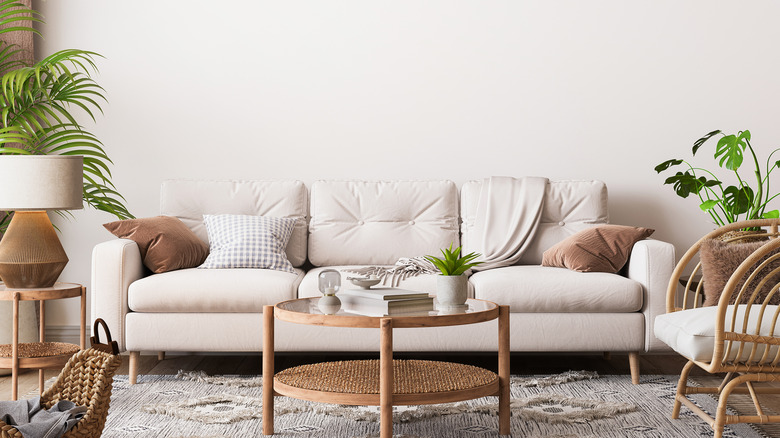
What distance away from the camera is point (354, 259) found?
402cm

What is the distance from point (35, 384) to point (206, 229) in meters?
1.07

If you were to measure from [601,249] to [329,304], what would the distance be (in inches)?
59.0

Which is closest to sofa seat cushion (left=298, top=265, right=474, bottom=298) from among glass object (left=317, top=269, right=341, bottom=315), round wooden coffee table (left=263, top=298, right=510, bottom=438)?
round wooden coffee table (left=263, top=298, right=510, bottom=438)

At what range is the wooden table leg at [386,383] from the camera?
2346 mm

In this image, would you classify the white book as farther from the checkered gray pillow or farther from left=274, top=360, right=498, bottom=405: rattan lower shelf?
the checkered gray pillow

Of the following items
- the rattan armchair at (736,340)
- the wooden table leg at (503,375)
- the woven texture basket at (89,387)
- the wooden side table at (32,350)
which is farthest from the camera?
the wooden side table at (32,350)

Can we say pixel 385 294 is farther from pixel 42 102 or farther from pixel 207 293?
pixel 42 102

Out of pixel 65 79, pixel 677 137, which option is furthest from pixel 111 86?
pixel 677 137

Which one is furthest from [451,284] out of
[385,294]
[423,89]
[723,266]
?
[423,89]

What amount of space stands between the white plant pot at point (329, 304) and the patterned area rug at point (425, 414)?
433 millimetres

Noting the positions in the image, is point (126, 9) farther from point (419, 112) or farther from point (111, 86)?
point (419, 112)

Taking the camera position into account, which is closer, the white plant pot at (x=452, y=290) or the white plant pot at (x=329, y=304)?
the white plant pot at (x=329, y=304)

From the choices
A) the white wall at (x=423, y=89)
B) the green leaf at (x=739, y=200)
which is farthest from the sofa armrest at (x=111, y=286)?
the green leaf at (x=739, y=200)

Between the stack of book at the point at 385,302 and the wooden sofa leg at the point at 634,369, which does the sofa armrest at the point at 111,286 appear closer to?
the stack of book at the point at 385,302
